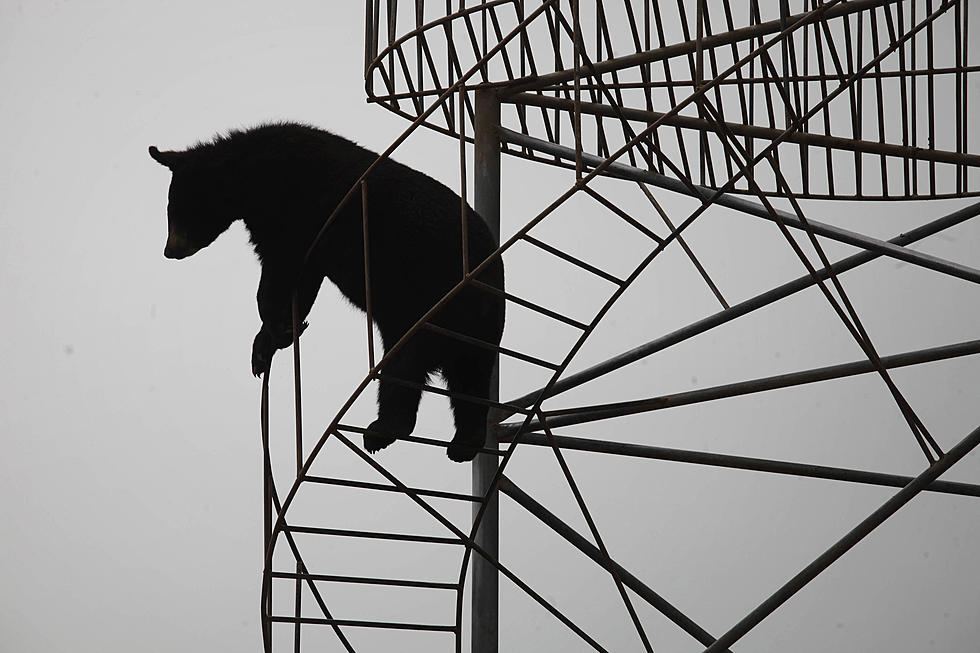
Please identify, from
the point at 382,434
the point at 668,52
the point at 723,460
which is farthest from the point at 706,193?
the point at 382,434

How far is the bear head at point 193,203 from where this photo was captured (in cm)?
244

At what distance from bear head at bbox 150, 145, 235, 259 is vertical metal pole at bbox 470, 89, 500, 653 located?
651 mm

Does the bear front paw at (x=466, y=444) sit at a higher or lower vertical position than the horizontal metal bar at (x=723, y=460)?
lower

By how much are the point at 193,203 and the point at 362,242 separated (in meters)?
0.41

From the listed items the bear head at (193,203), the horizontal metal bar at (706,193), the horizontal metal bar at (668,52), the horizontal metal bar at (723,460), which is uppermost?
the horizontal metal bar at (668,52)

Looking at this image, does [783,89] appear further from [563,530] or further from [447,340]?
[563,530]

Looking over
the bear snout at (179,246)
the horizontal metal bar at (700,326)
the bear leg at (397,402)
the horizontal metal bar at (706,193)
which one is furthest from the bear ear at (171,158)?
the horizontal metal bar at (700,326)

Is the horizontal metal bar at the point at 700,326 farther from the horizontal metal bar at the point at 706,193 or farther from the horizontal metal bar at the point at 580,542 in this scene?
the horizontal metal bar at the point at 580,542

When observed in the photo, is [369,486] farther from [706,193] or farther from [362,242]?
[706,193]

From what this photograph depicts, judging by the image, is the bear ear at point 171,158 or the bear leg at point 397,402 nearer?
the bear leg at point 397,402

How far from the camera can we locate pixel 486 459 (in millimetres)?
2850

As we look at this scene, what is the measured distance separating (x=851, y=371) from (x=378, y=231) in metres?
1.21

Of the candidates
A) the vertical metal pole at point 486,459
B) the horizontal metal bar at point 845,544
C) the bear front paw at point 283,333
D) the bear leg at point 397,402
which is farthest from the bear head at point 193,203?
the horizontal metal bar at point 845,544

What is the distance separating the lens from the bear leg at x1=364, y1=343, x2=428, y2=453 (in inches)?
92.2
